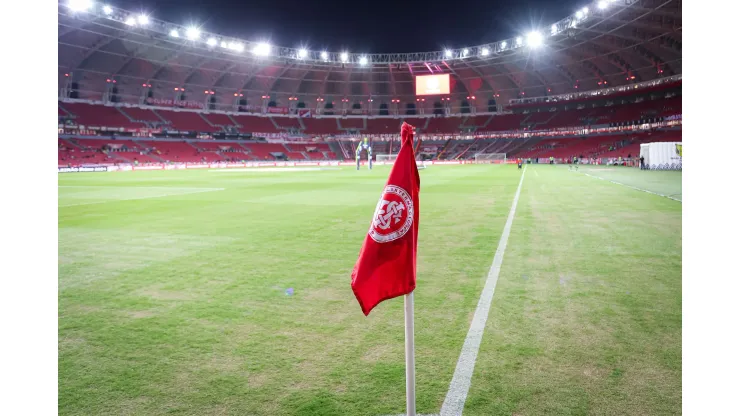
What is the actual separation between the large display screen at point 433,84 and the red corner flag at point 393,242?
70.3 m

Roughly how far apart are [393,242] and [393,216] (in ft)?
0.56

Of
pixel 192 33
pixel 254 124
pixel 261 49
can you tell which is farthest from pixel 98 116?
pixel 261 49

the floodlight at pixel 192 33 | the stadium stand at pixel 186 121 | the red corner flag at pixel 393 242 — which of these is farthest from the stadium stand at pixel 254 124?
the red corner flag at pixel 393 242

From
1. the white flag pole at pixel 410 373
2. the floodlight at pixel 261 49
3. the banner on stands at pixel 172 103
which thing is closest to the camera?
the white flag pole at pixel 410 373

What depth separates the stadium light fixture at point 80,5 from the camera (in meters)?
43.6

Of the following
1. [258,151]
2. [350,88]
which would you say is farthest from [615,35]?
[258,151]

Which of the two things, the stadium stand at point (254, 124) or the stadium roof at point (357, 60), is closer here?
the stadium roof at point (357, 60)

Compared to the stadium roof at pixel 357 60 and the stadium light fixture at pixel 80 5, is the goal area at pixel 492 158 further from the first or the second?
the stadium light fixture at pixel 80 5

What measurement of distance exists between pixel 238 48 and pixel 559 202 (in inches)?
2220

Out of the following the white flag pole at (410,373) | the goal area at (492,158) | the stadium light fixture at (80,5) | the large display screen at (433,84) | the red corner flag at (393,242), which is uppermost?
the stadium light fixture at (80,5)

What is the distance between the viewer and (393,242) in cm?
290

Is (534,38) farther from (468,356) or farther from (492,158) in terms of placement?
(468,356)

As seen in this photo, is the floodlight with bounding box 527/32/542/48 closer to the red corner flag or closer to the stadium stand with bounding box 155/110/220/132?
the stadium stand with bounding box 155/110/220/132

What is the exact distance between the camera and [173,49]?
63.8 meters
